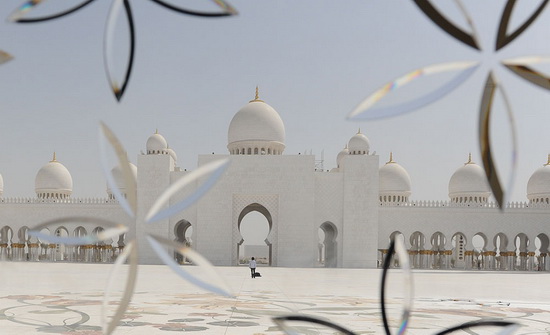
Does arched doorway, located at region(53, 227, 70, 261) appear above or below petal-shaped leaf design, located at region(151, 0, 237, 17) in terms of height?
below

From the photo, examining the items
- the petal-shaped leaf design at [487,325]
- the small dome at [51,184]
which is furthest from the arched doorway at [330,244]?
the petal-shaped leaf design at [487,325]

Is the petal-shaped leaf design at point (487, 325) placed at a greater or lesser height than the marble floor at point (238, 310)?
greater

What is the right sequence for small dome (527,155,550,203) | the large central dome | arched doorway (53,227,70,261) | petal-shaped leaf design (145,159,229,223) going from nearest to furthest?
petal-shaped leaf design (145,159,229,223)
the large central dome
arched doorway (53,227,70,261)
small dome (527,155,550,203)

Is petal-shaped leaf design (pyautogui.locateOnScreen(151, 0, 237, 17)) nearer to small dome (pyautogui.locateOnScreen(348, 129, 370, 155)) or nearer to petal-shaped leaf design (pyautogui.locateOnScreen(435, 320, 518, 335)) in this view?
petal-shaped leaf design (pyautogui.locateOnScreen(435, 320, 518, 335))

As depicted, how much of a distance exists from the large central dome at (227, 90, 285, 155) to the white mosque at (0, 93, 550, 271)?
0.14ft

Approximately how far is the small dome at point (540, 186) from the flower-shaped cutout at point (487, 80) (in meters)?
29.1

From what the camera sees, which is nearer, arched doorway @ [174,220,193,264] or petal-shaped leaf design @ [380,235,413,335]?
petal-shaped leaf design @ [380,235,413,335]

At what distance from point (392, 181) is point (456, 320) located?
2436 cm

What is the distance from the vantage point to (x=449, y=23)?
1.48m

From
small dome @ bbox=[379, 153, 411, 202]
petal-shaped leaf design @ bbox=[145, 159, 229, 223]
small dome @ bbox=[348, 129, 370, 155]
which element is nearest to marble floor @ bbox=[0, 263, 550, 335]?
petal-shaped leaf design @ bbox=[145, 159, 229, 223]

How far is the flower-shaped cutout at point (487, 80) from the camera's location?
1487 mm

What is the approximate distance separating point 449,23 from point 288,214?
21349 mm

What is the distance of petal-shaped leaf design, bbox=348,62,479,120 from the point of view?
4.93ft

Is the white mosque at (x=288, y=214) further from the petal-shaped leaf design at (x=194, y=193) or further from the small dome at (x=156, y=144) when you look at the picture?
the petal-shaped leaf design at (x=194, y=193)
